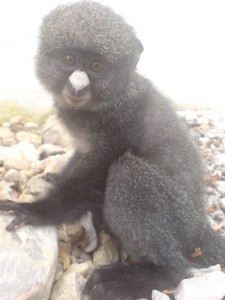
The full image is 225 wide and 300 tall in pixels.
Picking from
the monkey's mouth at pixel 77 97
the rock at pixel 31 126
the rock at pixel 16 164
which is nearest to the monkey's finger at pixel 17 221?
the monkey's mouth at pixel 77 97

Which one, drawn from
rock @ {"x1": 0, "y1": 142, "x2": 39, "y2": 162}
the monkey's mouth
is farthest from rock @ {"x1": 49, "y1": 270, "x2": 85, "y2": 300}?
rock @ {"x1": 0, "y1": 142, "x2": 39, "y2": 162}

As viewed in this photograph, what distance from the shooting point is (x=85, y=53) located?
393 cm

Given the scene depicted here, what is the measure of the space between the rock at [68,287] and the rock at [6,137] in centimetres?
263

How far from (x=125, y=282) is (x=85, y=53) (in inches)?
71.5

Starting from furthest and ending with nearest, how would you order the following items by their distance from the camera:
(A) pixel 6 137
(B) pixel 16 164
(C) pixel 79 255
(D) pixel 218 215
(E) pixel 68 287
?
1. (A) pixel 6 137
2. (B) pixel 16 164
3. (D) pixel 218 215
4. (C) pixel 79 255
5. (E) pixel 68 287

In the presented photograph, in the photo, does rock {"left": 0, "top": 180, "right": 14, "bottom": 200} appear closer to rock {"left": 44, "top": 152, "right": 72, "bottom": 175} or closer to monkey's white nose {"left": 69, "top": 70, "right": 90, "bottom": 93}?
rock {"left": 44, "top": 152, "right": 72, "bottom": 175}

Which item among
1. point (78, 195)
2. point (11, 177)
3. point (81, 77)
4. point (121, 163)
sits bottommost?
point (78, 195)

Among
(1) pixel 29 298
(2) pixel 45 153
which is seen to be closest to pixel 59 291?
(1) pixel 29 298

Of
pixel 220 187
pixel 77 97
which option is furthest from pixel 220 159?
pixel 77 97

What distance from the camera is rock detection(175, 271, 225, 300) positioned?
3514 mm

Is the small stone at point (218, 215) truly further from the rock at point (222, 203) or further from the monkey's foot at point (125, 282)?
the monkey's foot at point (125, 282)

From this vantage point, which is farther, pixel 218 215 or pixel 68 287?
pixel 218 215

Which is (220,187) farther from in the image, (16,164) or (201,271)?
(16,164)

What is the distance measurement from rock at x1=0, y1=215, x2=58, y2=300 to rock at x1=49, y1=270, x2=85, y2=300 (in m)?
0.12
